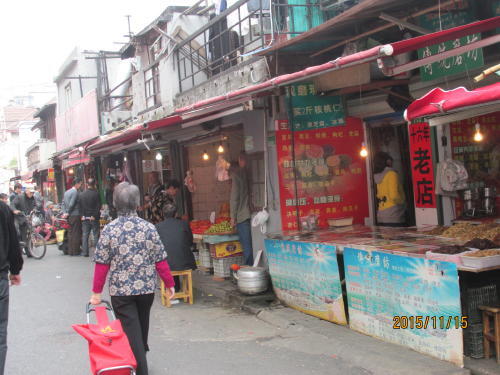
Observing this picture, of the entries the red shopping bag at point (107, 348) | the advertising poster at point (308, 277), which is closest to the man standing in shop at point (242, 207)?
the advertising poster at point (308, 277)

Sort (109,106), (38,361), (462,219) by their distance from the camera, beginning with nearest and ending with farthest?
(38,361), (462,219), (109,106)

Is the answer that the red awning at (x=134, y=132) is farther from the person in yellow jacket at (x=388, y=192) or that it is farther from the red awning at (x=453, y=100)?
the red awning at (x=453, y=100)

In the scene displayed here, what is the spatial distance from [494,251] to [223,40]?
859 cm

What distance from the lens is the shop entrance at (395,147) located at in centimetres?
964

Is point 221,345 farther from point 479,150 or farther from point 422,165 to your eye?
point 479,150

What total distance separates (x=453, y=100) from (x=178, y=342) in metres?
4.36

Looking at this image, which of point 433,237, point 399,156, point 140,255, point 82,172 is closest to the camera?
point 140,255

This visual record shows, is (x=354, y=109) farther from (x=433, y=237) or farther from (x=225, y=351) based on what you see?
(x=225, y=351)

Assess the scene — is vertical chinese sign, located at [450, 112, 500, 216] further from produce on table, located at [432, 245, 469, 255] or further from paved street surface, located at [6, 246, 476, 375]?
paved street surface, located at [6, 246, 476, 375]

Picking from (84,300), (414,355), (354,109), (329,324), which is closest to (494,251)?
(414,355)

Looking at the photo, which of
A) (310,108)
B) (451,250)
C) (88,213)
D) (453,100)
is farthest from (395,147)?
(88,213)

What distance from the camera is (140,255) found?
15.9ft
